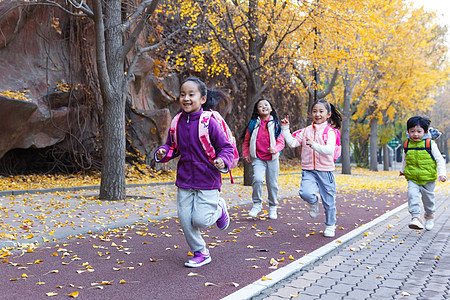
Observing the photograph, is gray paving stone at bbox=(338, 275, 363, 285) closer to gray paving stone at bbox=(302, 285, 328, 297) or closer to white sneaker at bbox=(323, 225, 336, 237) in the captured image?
gray paving stone at bbox=(302, 285, 328, 297)

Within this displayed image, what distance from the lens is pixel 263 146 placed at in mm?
7660

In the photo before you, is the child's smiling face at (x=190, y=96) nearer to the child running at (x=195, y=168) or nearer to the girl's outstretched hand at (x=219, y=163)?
the child running at (x=195, y=168)

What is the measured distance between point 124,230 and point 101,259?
73.5 inches

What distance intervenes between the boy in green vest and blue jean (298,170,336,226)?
1384mm

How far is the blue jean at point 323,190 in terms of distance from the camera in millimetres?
6289

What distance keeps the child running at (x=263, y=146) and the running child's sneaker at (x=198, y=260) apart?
3094 millimetres

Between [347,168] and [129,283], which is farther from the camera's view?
[347,168]

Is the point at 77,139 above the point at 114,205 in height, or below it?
above

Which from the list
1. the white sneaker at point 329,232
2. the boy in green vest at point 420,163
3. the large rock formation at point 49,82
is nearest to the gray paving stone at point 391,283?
the white sneaker at point 329,232

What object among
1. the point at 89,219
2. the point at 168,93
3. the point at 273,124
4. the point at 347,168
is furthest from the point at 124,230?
the point at 347,168

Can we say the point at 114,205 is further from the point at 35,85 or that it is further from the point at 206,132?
the point at 35,85

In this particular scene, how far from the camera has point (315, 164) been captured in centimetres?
640

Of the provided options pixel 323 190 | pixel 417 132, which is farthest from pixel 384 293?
pixel 417 132

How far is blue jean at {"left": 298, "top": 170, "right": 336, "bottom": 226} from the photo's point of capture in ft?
20.6
